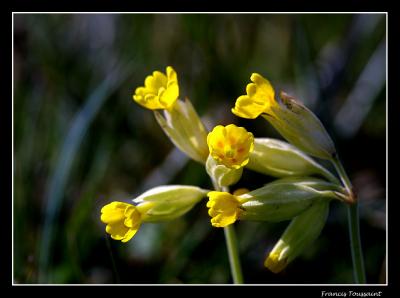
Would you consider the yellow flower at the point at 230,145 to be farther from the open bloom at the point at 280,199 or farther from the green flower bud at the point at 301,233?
the green flower bud at the point at 301,233

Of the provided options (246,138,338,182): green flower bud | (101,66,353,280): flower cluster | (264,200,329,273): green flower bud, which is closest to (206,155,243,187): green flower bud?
(101,66,353,280): flower cluster

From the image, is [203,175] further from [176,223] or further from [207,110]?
[207,110]

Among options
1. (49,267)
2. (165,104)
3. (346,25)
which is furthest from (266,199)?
(346,25)

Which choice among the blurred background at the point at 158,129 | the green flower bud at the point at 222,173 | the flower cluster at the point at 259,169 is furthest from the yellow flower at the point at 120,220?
the blurred background at the point at 158,129

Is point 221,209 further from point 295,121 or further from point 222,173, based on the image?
point 295,121

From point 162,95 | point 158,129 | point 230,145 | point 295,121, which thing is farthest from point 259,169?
point 158,129

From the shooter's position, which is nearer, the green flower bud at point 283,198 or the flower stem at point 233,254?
the green flower bud at point 283,198
